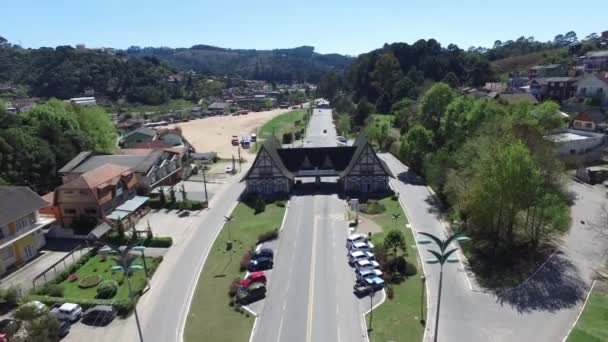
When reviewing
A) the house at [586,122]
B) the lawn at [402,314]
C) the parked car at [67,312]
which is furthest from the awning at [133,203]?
the house at [586,122]

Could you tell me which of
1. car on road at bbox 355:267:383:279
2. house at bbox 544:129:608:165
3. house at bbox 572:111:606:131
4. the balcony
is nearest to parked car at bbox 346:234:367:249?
car on road at bbox 355:267:383:279

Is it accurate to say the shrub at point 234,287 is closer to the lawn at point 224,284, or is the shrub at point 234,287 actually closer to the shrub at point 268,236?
the lawn at point 224,284

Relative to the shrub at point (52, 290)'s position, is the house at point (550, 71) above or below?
above

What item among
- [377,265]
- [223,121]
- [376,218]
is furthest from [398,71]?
[377,265]

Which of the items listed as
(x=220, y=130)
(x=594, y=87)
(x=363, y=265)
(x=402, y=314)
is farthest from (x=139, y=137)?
(x=594, y=87)

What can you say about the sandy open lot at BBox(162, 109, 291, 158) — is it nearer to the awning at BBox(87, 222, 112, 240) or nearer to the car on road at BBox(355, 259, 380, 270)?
the awning at BBox(87, 222, 112, 240)

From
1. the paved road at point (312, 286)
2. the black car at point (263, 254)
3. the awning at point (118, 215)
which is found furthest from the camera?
the awning at point (118, 215)
